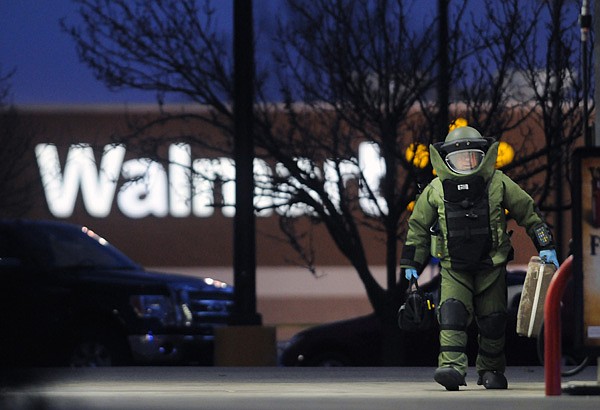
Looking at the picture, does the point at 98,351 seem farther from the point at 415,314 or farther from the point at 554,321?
the point at 554,321

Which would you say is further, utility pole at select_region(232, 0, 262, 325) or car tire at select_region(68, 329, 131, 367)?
utility pole at select_region(232, 0, 262, 325)

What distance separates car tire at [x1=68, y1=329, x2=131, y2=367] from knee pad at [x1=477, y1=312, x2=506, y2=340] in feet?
17.2

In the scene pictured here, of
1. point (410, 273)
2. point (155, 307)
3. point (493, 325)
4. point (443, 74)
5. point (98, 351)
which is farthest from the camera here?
point (443, 74)

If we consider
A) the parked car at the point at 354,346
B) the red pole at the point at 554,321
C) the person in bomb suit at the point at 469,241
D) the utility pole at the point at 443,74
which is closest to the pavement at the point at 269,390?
the red pole at the point at 554,321

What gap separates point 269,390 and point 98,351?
15.0 ft

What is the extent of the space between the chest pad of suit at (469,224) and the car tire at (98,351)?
5.33 metres

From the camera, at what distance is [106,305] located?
1560 centimetres

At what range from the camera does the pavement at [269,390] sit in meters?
9.34

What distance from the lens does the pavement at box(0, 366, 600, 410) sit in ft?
30.6

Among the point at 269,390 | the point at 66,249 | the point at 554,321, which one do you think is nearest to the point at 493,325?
the point at 554,321

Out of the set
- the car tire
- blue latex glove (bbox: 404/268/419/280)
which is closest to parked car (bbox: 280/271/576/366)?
the car tire

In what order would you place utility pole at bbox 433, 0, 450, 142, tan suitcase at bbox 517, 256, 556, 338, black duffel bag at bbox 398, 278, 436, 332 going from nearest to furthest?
tan suitcase at bbox 517, 256, 556, 338 → black duffel bag at bbox 398, 278, 436, 332 → utility pole at bbox 433, 0, 450, 142

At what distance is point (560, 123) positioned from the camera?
18000mm

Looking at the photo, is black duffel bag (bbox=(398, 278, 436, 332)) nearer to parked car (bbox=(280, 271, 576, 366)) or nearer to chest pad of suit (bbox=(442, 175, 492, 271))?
chest pad of suit (bbox=(442, 175, 492, 271))
